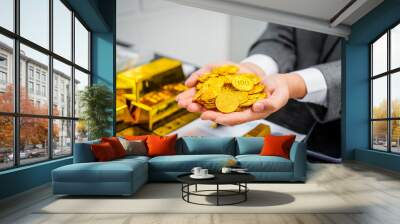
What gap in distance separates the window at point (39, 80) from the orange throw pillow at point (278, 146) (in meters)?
3.49

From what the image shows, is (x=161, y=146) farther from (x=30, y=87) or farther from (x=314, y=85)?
(x=314, y=85)

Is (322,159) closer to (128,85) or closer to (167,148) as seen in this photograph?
(167,148)

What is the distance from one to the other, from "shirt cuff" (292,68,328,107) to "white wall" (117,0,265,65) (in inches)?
55.5

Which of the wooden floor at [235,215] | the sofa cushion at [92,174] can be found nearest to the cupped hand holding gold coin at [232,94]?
the wooden floor at [235,215]

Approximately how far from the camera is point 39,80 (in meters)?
5.92

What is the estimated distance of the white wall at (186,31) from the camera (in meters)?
8.77

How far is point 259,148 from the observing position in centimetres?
689

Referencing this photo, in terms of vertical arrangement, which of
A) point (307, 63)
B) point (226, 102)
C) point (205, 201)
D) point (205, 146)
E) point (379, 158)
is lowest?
point (205, 201)

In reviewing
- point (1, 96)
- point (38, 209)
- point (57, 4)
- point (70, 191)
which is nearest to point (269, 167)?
point (70, 191)

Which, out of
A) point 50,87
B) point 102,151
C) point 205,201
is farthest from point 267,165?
point 50,87

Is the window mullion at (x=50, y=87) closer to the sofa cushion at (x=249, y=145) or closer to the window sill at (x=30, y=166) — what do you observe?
the window sill at (x=30, y=166)

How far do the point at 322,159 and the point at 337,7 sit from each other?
3.34 metres

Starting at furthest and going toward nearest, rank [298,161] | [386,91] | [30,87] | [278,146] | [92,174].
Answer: [386,91]
[278,146]
[298,161]
[30,87]
[92,174]

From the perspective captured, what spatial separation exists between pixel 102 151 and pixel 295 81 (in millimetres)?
4808
